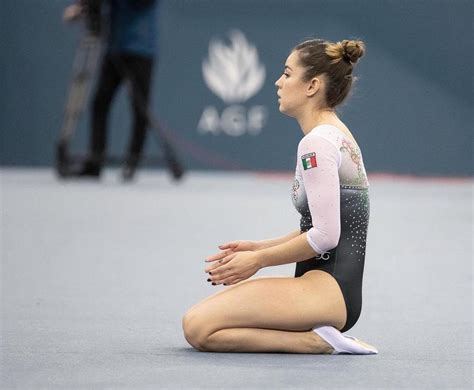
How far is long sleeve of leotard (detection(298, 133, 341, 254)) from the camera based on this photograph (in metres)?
2.90

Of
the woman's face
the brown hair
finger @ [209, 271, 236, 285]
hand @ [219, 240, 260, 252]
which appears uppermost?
the brown hair

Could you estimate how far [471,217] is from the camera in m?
7.20

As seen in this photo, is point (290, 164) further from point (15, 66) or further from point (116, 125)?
point (15, 66)

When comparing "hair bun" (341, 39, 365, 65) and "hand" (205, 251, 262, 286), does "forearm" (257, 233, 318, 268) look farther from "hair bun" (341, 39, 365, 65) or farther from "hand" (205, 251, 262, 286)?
"hair bun" (341, 39, 365, 65)

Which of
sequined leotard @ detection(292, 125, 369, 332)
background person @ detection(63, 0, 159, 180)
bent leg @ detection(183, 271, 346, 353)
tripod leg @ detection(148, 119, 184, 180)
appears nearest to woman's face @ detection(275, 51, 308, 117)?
sequined leotard @ detection(292, 125, 369, 332)

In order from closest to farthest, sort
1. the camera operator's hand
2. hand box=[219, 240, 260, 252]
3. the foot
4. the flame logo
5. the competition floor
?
the competition floor, hand box=[219, 240, 260, 252], the camera operator's hand, the foot, the flame logo

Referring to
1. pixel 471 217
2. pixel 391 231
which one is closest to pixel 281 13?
pixel 471 217

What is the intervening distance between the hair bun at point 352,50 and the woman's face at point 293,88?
4.6 inches

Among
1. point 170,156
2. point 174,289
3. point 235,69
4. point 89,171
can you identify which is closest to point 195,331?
point 174,289

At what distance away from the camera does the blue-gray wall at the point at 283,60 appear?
10.2 m

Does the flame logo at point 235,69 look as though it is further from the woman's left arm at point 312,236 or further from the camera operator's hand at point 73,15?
the woman's left arm at point 312,236

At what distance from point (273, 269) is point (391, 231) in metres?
1.62

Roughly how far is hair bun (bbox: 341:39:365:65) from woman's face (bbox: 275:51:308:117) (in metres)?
0.12

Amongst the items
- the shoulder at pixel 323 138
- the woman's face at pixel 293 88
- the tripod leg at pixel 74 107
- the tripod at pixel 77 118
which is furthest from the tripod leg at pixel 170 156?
the shoulder at pixel 323 138
